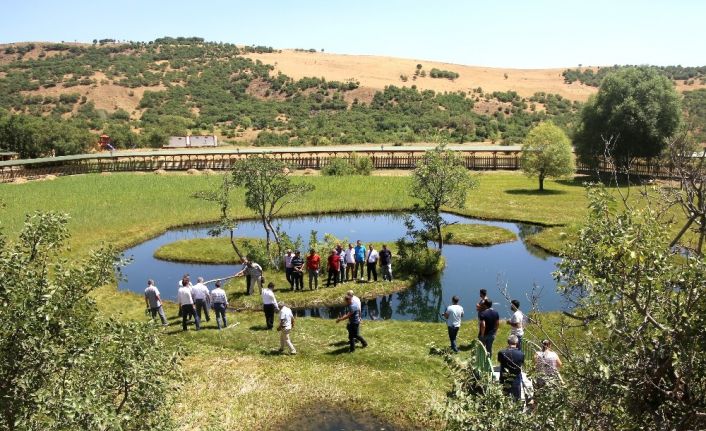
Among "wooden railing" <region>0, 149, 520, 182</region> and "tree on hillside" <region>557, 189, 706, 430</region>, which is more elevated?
"tree on hillside" <region>557, 189, 706, 430</region>

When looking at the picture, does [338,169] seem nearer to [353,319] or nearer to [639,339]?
[353,319]

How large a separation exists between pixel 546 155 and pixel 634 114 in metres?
12.0

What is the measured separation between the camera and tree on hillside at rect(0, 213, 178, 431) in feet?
20.6

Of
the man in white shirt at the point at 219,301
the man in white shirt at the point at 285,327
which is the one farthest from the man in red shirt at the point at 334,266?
the man in white shirt at the point at 285,327

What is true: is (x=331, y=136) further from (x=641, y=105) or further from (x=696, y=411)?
(x=696, y=411)

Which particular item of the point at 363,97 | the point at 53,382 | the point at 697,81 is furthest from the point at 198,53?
the point at 53,382

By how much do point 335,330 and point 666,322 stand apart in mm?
13603

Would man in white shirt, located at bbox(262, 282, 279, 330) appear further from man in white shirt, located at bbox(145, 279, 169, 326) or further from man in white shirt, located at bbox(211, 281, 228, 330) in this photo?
Answer: man in white shirt, located at bbox(145, 279, 169, 326)

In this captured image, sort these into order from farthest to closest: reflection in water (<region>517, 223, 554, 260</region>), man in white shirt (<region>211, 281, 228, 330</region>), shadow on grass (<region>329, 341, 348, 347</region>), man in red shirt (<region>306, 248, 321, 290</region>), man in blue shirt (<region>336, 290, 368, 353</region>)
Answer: reflection in water (<region>517, 223, 554, 260</region>)
man in red shirt (<region>306, 248, 321, 290</region>)
man in white shirt (<region>211, 281, 228, 330</region>)
shadow on grass (<region>329, 341, 348, 347</region>)
man in blue shirt (<region>336, 290, 368, 353</region>)

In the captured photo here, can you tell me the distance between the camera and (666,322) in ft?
19.7

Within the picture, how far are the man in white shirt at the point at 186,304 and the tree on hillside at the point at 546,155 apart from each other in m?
36.7

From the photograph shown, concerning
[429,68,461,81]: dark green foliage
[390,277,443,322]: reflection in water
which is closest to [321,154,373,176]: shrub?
[390,277,443,322]: reflection in water

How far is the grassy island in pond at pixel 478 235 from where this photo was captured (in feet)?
105

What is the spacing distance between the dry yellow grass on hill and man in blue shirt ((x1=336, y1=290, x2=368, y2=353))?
102 m
